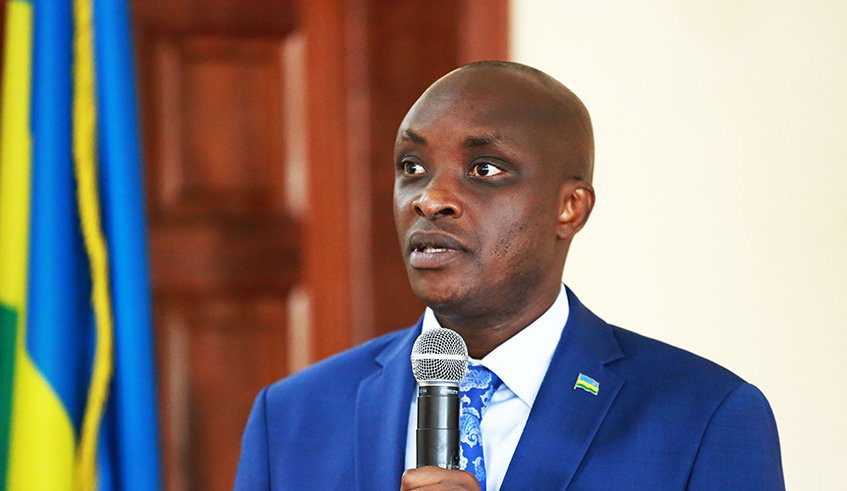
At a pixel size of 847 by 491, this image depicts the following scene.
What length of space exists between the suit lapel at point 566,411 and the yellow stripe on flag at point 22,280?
1.53m

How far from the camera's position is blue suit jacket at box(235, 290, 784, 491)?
1.47 m

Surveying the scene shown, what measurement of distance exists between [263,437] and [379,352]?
28cm

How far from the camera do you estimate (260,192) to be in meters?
3.25

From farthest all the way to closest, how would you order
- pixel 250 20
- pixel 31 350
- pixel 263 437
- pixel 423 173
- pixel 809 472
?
pixel 250 20 → pixel 31 350 → pixel 809 472 → pixel 263 437 → pixel 423 173

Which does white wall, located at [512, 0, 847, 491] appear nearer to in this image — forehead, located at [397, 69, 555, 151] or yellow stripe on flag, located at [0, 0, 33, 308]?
forehead, located at [397, 69, 555, 151]

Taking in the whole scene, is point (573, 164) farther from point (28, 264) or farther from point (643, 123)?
point (28, 264)

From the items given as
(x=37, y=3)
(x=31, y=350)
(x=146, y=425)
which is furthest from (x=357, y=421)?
(x=37, y=3)

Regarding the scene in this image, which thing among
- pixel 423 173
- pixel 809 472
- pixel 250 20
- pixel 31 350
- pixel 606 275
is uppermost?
pixel 250 20

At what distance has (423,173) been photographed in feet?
5.20

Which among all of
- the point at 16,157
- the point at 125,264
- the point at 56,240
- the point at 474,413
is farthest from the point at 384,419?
the point at 16,157

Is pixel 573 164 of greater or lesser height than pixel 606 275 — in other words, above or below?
above

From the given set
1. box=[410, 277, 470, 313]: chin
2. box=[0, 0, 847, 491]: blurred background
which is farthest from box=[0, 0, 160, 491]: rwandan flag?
box=[410, 277, 470, 313]: chin

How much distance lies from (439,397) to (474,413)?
32cm

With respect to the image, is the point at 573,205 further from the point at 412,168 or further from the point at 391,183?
the point at 391,183
